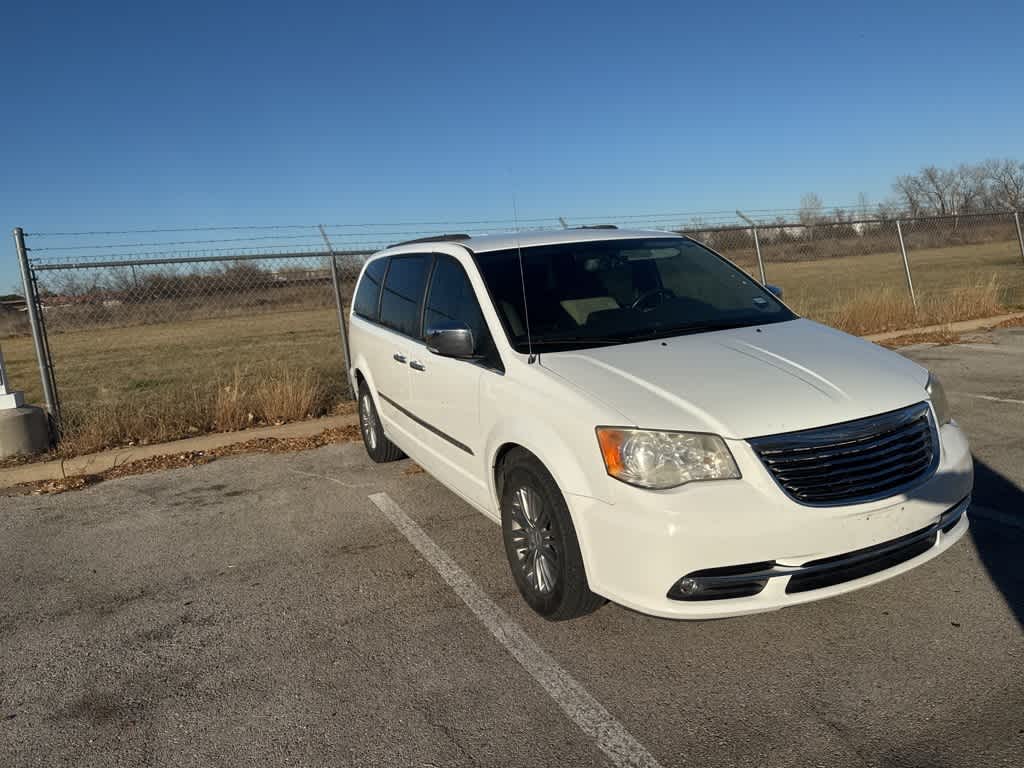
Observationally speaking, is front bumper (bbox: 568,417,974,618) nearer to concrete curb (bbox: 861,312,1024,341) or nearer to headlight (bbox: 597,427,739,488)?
headlight (bbox: 597,427,739,488)

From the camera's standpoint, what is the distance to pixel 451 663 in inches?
131

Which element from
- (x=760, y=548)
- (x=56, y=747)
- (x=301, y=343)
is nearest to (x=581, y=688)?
(x=760, y=548)

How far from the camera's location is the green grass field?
8219mm

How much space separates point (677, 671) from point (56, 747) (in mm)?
2341

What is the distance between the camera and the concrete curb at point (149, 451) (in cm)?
689

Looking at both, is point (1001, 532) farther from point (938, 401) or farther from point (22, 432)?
point (22, 432)


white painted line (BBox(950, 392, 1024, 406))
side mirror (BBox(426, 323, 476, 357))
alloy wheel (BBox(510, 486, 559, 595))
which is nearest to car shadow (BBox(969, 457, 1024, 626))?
alloy wheel (BBox(510, 486, 559, 595))

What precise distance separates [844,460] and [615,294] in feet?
5.70

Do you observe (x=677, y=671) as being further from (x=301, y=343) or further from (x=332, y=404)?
(x=301, y=343)

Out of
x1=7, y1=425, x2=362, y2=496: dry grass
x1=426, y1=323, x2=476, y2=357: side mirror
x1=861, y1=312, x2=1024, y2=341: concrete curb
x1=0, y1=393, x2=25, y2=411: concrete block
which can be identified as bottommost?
x1=861, y1=312, x2=1024, y2=341: concrete curb

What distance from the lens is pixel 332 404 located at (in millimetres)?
8922

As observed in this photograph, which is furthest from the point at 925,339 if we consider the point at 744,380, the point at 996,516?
the point at 744,380

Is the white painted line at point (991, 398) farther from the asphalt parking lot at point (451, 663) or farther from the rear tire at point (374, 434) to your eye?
the rear tire at point (374, 434)

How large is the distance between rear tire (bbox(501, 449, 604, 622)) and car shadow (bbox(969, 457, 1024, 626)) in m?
1.86
